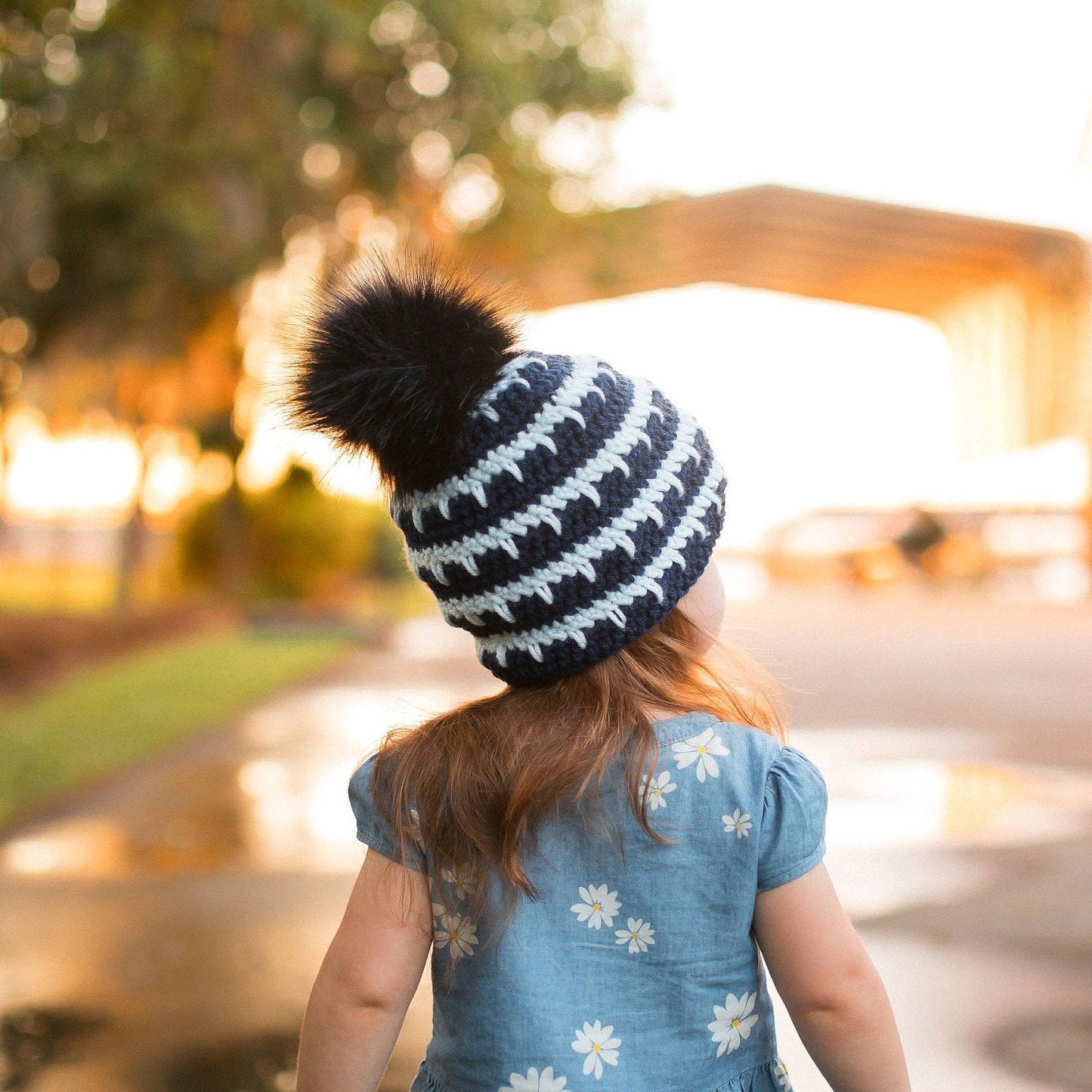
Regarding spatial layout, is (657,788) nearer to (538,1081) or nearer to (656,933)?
(656,933)

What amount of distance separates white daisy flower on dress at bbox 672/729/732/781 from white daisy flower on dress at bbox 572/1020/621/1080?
33 cm

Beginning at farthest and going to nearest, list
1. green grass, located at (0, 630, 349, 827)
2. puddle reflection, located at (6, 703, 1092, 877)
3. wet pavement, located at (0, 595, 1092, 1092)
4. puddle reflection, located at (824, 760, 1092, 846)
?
green grass, located at (0, 630, 349, 827) < puddle reflection, located at (824, 760, 1092, 846) < puddle reflection, located at (6, 703, 1092, 877) < wet pavement, located at (0, 595, 1092, 1092)

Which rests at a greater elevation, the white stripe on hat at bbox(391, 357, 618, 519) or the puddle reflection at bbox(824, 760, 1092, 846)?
the white stripe on hat at bbox(391, 357, 618, 519)

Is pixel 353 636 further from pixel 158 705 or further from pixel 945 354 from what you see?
pixel 945 354

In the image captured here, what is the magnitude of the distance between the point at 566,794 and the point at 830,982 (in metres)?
0.39

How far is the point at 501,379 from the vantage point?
1.65 meters

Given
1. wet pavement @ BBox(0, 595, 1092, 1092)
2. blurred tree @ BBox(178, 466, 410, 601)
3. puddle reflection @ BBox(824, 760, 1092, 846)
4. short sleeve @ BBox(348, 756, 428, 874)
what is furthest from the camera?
blurred tree @ BBox(178, 466, 410, 601)

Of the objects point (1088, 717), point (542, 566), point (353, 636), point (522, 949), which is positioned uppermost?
point (542, 566)

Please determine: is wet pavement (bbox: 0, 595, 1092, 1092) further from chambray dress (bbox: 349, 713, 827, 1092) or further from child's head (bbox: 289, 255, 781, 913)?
chambray dress (bbox: 349, 713, 827, 1092)

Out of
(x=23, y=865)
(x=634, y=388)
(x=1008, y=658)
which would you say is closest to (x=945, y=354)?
(x=1008, y=658)

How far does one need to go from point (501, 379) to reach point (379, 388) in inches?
5.9

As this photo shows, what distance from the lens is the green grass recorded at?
6496 millimetres

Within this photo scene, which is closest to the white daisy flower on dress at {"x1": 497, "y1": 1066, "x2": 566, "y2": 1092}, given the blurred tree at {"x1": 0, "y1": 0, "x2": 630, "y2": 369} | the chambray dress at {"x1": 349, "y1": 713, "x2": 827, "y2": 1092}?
the chambray dress at {"x1": 349, "y1": 713, "x2": 827, "y2": 1092}

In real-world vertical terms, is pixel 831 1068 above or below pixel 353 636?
above
